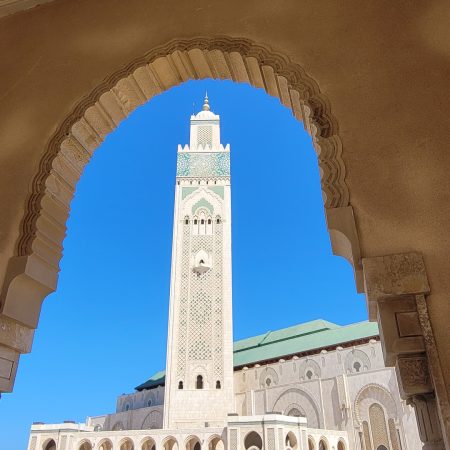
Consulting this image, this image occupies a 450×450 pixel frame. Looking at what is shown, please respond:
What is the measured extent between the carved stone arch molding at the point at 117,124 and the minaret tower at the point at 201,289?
1145cm

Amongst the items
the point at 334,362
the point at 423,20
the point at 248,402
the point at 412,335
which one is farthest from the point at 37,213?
the point at 248,402

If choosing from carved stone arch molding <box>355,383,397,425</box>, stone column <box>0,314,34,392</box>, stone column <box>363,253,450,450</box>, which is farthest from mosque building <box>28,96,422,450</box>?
stone column <box>363,253,450,450</box>

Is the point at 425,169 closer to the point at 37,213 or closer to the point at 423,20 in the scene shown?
the point at 423,20

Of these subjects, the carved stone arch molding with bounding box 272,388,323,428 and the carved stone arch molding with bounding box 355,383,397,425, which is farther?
the carved stone arch molding with bounding box 272,388,323,428

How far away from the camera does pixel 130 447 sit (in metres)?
11.9

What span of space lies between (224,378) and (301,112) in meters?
11.8

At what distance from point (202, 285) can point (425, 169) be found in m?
12.8

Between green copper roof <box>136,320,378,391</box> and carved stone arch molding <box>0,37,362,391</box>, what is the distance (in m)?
13.2

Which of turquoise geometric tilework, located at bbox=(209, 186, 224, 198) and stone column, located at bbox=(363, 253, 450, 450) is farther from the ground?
turquoise geometric tilework, located at bbox=(209, 186, 224, 198)

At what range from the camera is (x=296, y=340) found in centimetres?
1609

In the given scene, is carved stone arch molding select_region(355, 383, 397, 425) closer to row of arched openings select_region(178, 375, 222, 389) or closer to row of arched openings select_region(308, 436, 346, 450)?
row of arched openings select_region(308, 436, 346, 450)

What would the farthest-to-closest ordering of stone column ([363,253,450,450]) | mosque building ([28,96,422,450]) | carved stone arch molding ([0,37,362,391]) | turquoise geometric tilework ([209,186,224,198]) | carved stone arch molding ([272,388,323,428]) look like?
turquoise geometric tilework ([209,186,224,198]), carved stone arch molding ([272,388,323,428]), mosque building ([28,96,422,450]), carved stone arch molding ([0,37,362,391]), stone column ([363,253,450,450])

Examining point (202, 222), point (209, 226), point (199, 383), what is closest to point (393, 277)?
point (199, 383)

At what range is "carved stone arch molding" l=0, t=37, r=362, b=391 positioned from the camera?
1.25 m
